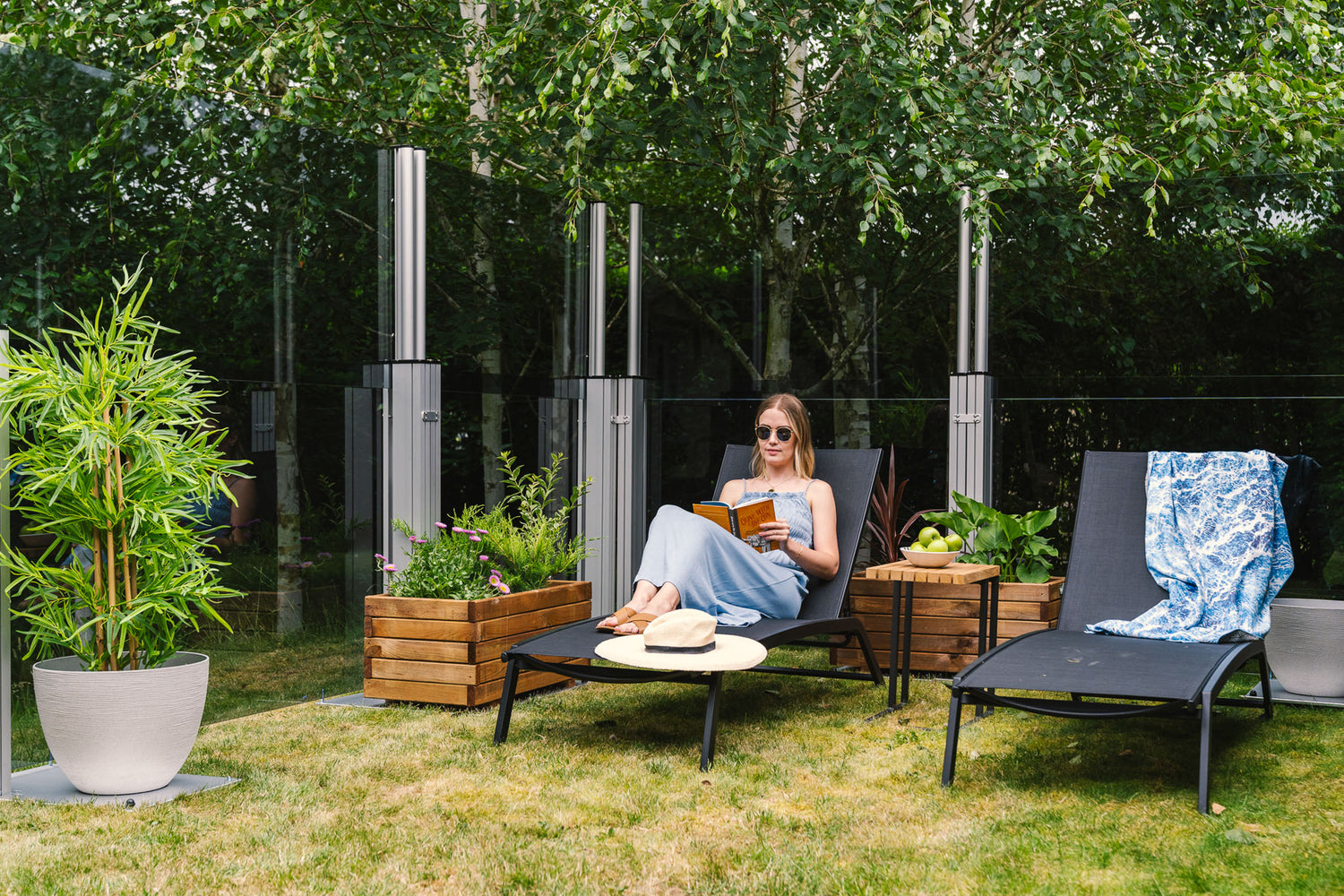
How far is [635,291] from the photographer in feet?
20.3

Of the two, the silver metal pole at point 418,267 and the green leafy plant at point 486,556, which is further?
the silver metal pole at point 418,267

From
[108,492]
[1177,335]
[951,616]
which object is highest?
[1177,335]

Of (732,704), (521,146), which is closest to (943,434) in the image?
(732,704)

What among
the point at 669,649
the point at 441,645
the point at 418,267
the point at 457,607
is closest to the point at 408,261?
the point at 418,267

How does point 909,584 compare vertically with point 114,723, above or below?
above

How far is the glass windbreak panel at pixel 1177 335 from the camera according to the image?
17.7ft

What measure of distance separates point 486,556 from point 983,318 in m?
2.67

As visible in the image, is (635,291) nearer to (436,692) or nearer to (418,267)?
(418,267)

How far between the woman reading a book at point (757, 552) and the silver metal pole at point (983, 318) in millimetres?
1068

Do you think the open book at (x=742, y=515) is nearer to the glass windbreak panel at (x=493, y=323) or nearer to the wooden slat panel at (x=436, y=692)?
the wooden slat panel at (x=436, y=692)

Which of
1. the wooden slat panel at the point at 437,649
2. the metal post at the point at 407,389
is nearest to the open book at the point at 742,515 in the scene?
the wooden slat panel at the point at 437,649

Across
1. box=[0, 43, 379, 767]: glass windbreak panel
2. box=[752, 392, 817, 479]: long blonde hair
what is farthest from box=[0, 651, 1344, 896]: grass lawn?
box=[752, 392, 817, 479]: long blonde hair

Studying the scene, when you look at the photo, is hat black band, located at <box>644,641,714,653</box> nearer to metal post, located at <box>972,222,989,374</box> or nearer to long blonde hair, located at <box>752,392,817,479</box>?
long blonde hair, located at <box>752,392,817,479</box>

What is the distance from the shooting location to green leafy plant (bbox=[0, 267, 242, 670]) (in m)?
3.15
